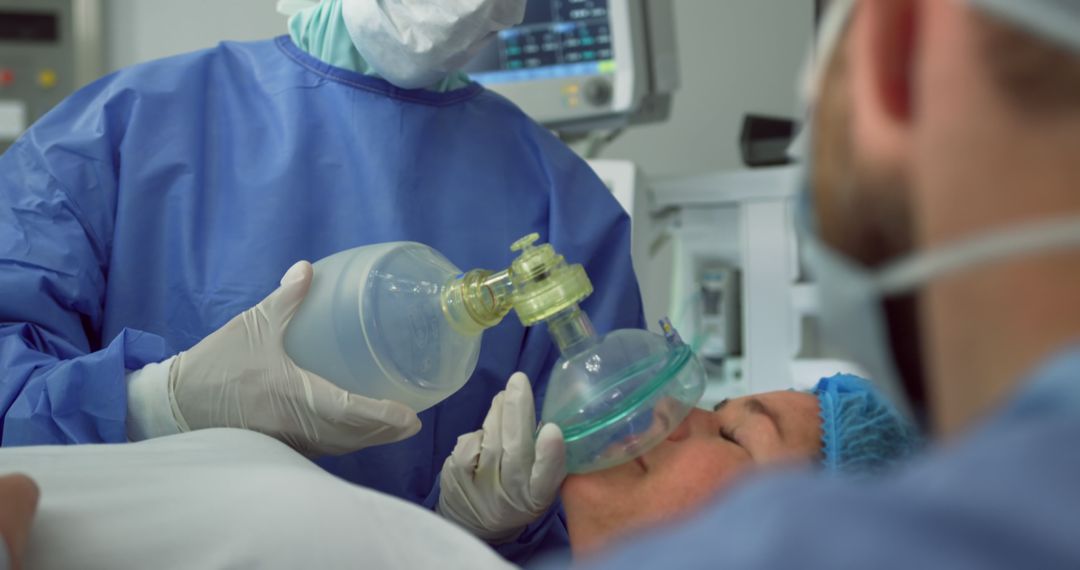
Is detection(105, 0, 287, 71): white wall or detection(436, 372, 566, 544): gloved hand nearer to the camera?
detection(436, 372, 566, 544): gloved hand

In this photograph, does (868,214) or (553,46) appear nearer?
(868,214)

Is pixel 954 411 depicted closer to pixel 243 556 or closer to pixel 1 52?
pixel 243 556

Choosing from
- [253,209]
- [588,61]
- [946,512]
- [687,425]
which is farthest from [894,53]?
[588,61]

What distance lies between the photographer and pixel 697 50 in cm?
308

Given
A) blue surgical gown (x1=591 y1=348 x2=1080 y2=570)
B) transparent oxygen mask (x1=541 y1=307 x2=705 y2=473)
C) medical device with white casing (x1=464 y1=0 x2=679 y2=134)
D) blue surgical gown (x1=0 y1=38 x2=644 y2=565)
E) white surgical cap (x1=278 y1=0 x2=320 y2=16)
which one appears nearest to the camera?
blue surgical gown (x1=591 y1=348 x2=1080 y2=570)

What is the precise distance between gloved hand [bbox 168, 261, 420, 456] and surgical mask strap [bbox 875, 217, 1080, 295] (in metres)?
0.81

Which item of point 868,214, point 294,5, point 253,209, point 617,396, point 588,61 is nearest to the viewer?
point 868,214

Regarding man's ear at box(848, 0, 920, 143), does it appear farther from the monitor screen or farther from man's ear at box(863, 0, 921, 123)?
the monitor screen

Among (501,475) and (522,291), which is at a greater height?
(522,291)

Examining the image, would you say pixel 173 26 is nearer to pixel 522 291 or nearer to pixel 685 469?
pixel 522 291

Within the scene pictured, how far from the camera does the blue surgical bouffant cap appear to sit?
1.17 metres

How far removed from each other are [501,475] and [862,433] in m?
0.42

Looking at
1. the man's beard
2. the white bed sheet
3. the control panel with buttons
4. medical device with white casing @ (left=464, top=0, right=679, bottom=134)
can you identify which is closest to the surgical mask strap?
the man's beard

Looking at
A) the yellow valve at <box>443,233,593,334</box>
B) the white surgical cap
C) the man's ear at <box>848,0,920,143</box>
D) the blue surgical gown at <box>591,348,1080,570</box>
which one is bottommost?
the yellow valve at <box>443,233,593,334</box>
